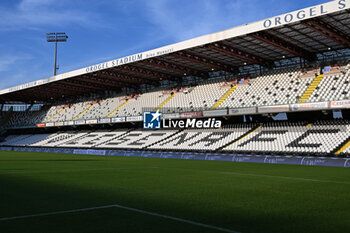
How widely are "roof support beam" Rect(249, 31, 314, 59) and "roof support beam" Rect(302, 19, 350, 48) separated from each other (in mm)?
4185

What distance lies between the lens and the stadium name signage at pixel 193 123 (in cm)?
4131

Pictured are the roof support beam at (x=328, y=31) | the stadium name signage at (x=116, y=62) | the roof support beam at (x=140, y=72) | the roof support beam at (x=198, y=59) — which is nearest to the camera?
the roof support beam at (x=328, y=31)

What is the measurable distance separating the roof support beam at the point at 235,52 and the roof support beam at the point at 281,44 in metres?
4.57

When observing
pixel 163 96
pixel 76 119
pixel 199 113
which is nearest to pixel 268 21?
pixel 199 113

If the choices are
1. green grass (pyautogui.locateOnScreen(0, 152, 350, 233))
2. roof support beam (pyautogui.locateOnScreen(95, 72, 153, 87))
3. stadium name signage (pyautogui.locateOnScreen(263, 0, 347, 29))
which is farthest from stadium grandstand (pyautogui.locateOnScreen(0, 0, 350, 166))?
green grass (pyautogui.locateOnScreen(0, 152, 350, 233))

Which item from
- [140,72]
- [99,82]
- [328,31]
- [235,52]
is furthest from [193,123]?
[328,31]

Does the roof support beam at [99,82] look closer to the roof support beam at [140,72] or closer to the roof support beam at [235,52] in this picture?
the roof support beam at [140,72]

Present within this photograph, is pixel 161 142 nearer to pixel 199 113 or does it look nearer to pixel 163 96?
pixel 199 113

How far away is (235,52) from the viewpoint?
3556 centimetres

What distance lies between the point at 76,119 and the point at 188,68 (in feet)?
78.4

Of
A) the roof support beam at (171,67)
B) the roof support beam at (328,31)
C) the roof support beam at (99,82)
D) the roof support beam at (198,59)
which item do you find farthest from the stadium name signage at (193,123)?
the roof support beam at (328,31)

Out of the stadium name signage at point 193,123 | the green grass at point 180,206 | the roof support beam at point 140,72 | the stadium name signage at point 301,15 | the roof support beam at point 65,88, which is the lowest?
the green grass at point 180,206

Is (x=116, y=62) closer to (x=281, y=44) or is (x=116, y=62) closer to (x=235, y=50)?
(x=235, y=50)

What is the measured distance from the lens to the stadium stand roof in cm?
2712
